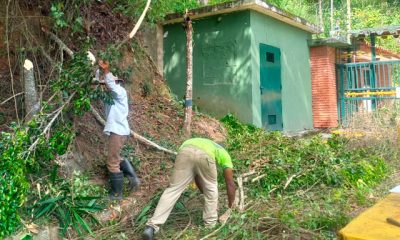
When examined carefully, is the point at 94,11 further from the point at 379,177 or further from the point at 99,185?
the point at 379,177

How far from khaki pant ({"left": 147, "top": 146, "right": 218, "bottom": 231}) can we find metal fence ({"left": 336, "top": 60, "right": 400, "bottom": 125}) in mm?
8625

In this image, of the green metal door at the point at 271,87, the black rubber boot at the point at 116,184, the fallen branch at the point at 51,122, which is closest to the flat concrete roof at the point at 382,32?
the green metal door at the point at 271,87

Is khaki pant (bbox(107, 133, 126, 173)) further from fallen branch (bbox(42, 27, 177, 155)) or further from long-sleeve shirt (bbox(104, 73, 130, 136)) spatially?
fallen branch (bbox(42, 27, 177, 155))

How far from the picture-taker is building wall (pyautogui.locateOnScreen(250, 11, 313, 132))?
34.5ft

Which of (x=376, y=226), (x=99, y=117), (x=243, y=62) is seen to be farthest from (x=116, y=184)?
(x=243, y=62)

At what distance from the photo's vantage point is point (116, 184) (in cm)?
529

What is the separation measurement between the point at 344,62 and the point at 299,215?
10.5 m

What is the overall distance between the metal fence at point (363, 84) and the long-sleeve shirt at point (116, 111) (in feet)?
A: 28.1

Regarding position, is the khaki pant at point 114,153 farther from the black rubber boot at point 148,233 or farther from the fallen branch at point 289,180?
the fallen branch at point 289,180

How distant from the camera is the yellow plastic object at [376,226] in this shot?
207cm


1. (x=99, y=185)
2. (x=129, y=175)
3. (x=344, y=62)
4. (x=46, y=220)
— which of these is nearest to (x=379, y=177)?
(x=129, y=175)

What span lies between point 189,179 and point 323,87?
961cm

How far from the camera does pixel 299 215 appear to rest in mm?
4676

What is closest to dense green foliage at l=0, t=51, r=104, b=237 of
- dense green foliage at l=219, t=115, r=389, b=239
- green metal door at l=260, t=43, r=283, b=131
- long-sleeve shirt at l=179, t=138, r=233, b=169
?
long-sleeve shirt at l=179, t=138, r=233, b=169
